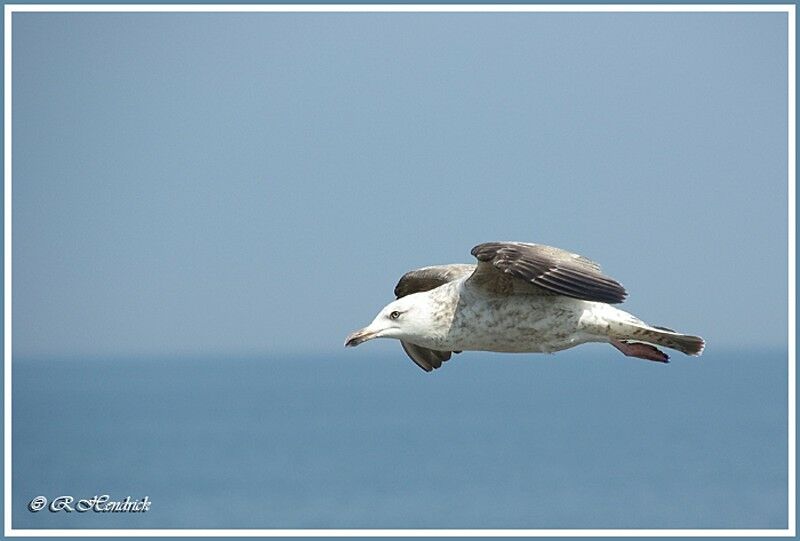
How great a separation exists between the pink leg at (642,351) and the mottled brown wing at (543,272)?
0.92m

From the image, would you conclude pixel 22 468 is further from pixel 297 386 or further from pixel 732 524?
pixel 297 386

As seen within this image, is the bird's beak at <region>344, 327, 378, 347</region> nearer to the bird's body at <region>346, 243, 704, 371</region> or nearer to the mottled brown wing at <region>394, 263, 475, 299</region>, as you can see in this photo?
the bird's body at <region>346, 243, 704, 371</region>

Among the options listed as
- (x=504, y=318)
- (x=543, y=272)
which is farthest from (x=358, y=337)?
(x=543, y=272)

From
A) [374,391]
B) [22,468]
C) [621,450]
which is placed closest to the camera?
[22,468]

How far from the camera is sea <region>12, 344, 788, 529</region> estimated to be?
78.2 metres

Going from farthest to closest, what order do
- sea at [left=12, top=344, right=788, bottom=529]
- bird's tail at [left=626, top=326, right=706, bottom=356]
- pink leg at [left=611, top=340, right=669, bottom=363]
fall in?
sea at [left=12, top=344, right=788, bottom=529] → pink leg at [left=611, top=340, right=669, bottom=363] → bird's tail at [left=626, top=326, right=706, bottom=356]

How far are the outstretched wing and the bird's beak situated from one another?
4.32 feet

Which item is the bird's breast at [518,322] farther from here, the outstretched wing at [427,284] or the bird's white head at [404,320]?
the outstretched wing at [427,284]

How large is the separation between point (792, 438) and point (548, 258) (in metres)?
8.45

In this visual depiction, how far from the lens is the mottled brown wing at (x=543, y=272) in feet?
37.0

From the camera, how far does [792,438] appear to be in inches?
750

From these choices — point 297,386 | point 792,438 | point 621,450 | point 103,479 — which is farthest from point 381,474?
point 297,386

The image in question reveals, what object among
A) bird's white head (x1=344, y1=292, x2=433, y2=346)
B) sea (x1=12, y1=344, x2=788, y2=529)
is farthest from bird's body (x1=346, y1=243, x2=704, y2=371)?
sea (x1=12, y1=344, x2=788, y2=529)

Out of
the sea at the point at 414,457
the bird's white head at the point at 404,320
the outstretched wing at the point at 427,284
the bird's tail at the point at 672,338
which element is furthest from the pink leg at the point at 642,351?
the sea at the point at 414,457
